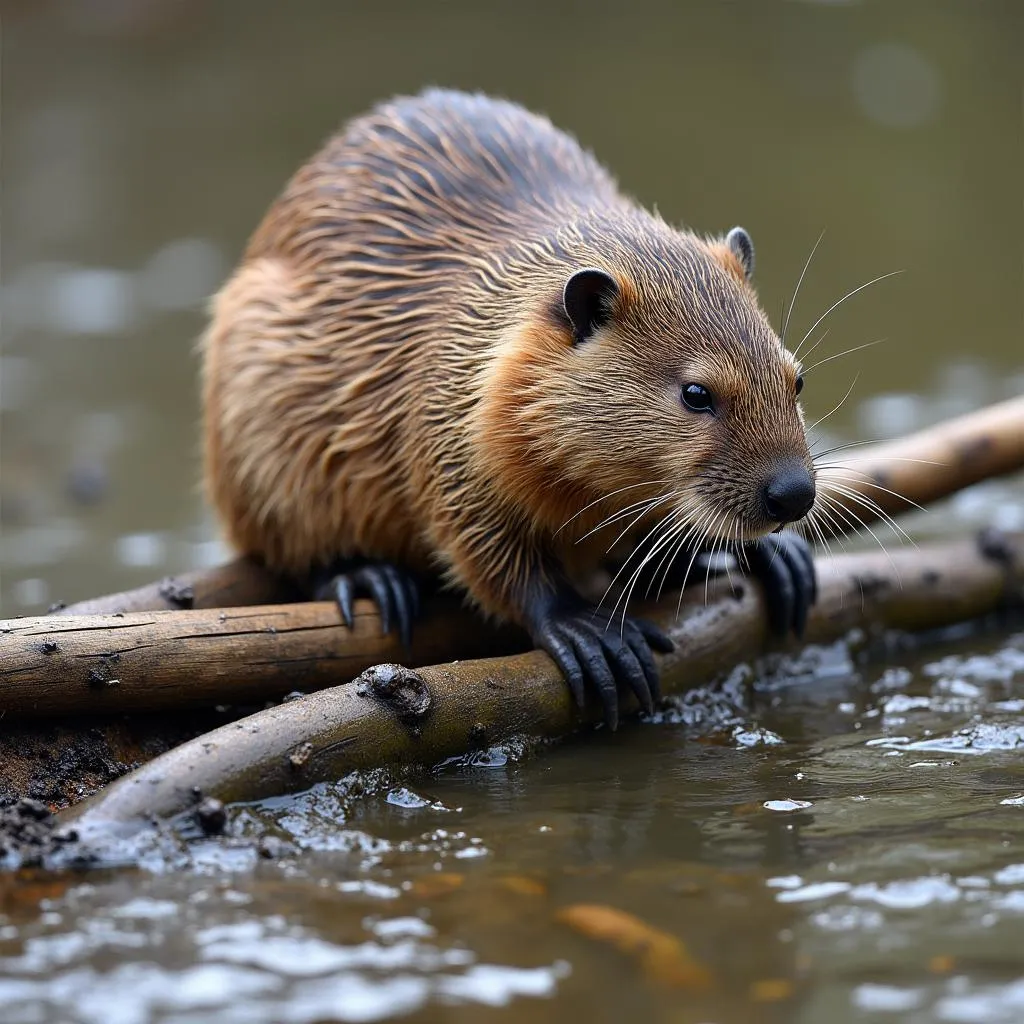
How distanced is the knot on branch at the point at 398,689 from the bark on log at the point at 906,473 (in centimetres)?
122

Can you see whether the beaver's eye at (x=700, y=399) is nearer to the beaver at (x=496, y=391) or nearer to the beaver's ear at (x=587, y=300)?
the beaver at (x=496, y=391)

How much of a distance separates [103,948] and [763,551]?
3.14m

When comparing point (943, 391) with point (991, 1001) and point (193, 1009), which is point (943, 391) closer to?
point (991, 1001)

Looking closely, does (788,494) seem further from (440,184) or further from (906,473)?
(440,184)

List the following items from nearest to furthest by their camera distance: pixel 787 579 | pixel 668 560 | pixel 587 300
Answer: pixel 587 300 < pixel 668 560 < pixel 787 579

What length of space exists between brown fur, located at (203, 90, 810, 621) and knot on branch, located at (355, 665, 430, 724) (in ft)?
2.54

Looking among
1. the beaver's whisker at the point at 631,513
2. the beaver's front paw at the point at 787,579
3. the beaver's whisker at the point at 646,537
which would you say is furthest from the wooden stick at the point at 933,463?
the beaver's whisker at the point at 631,513

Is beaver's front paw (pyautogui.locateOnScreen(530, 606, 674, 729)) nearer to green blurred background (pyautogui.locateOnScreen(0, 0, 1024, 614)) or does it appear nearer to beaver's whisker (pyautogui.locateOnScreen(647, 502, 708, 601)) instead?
beaver's whisker (pyautogui.locateOnScreen(647, 502, 708, 601))

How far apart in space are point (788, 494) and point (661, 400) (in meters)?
0.55

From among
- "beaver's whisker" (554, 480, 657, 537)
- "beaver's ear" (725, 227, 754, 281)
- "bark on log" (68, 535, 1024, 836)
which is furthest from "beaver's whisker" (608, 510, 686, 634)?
"beaver's ear" (725, 227, 754, 281)

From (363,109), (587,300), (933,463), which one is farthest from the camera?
(363,109)

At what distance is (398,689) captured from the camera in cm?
468

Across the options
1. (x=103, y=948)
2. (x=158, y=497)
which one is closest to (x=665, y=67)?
(x=158, y=497)

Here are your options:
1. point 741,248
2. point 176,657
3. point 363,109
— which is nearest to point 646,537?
point 741,248
